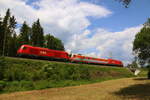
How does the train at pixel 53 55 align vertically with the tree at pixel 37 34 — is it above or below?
below

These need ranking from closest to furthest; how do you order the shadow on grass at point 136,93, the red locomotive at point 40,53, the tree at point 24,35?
the shadow on grass at point 136,93 → the red locomotive at point 40,53 → the tree at point 24,35

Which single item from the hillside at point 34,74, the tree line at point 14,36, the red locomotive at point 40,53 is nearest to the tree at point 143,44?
the hillside at point 34,74

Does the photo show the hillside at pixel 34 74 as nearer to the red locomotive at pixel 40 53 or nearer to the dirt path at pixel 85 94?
the dirt path at pixel 85 94

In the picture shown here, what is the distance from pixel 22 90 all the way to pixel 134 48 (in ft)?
101

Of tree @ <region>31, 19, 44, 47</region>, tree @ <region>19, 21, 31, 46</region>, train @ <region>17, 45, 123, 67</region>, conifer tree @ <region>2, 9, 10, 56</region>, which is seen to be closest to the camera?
train @ <region>17, 45, 123, 67</region>

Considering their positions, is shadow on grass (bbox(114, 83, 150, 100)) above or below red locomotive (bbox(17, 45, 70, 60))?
below

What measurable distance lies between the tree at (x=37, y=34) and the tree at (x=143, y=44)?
46473mm

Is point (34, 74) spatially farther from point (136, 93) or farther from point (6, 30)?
point (6, 30)

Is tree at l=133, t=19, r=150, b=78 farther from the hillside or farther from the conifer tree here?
the conifer tree

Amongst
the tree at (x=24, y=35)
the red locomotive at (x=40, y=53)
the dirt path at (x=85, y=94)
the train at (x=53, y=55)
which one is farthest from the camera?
the tree at (x=24, y=35)

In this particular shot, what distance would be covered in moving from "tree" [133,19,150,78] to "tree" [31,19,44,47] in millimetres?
46473

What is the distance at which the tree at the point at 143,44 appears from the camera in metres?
37.9

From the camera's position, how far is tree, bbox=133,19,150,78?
124 ft

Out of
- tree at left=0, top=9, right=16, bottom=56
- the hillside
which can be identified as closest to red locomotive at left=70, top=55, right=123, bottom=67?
the hillside
